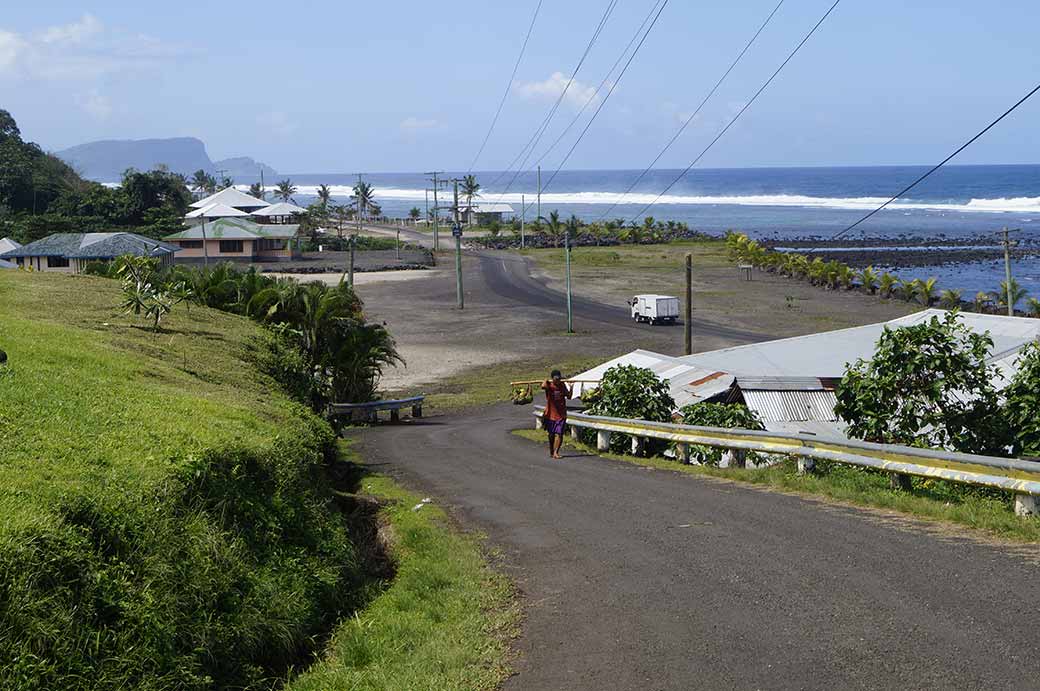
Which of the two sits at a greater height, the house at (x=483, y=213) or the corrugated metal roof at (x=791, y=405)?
the house at (x=483, y=213)

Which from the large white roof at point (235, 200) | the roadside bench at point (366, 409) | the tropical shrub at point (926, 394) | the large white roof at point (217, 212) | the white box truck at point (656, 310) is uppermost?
the large white roof at point (235, 200)

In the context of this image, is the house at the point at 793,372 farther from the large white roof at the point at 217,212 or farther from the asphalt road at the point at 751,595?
the large white roof at the point at 217,212

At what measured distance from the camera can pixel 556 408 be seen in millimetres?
19703

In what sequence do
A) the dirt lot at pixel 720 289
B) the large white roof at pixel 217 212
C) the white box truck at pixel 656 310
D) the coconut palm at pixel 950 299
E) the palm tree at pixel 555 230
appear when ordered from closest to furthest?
1. the white box truck at pixel 656 310
2. the dirt lot at pixel 720 289
3. the coconut palm at pixel 950 299
4. the large white roof at pixel 217 212
5. the palm tree at pixel 555 230

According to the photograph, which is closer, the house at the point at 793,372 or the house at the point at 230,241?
the house at the point at 793,372

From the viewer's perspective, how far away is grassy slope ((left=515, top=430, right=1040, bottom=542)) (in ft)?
35.5

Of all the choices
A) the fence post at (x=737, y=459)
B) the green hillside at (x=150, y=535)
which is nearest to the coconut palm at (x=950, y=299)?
the fence post at (x=737, y=459)

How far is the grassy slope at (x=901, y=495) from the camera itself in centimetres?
1083

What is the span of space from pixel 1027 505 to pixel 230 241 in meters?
95.0

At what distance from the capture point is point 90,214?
108688 millimetres

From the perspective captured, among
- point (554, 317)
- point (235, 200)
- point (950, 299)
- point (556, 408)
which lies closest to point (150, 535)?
point (556, 408)

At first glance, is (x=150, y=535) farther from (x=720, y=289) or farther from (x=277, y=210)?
(x=277, y=210)

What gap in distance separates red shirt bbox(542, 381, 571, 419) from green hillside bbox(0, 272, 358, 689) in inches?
221

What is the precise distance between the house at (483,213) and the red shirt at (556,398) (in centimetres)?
→ 14045
